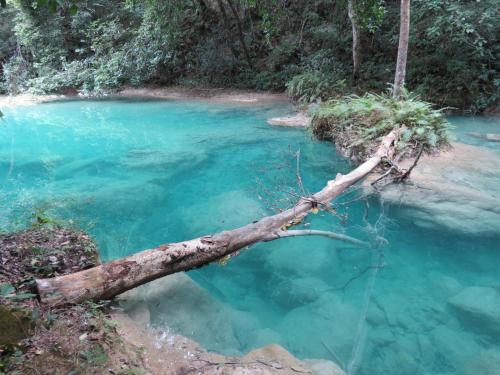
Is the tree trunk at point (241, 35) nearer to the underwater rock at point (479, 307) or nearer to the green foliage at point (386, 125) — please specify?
the green foliage at point (386, 125)

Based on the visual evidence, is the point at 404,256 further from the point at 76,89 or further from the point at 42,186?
the point at 76,89

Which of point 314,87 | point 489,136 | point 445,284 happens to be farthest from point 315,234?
point 314,87

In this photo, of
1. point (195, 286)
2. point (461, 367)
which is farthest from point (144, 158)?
point (461, 367)

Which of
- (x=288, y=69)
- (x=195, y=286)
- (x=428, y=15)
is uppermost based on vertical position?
(x=428, y=15)

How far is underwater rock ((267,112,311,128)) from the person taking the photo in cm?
1148

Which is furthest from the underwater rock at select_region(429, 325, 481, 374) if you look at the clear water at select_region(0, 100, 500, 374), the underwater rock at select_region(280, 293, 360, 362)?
the underwater rock at select_region(280, 293, 360, 362)

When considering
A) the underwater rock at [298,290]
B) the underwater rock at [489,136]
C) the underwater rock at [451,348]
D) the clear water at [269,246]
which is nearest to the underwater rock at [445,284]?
the clear water at [269,246]

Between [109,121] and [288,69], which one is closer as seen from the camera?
[109,121]

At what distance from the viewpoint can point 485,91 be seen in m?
12.2

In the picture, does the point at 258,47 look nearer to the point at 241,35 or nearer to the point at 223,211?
the point at 241,35

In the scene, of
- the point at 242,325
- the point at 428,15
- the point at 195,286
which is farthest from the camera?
the point at 428,15

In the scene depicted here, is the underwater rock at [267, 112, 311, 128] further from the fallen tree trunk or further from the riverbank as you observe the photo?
the riverbank

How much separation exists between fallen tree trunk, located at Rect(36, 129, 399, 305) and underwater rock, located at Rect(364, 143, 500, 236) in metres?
2.28

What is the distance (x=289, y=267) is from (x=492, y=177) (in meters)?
4.22
